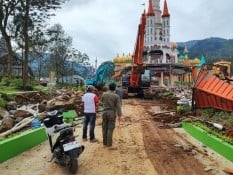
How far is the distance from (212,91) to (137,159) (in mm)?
9239

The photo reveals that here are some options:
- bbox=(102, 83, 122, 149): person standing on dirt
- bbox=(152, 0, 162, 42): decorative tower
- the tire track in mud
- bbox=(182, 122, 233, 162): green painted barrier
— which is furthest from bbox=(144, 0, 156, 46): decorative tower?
bbox=(102, 83, 122, 149): person standing on dirt

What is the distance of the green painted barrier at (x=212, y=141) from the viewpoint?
10544 millimetres

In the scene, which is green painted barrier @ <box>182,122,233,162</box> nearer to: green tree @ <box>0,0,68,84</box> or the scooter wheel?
the scooter wheel

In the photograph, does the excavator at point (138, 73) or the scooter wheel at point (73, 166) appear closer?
the scooter wheel at point (73, 166)

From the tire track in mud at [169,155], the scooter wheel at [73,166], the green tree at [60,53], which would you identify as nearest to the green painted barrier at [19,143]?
the scooter wheel at [73,166]

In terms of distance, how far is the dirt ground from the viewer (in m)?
9.42

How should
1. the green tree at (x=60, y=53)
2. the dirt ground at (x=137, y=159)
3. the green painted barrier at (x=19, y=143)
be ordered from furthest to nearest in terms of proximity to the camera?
the green tree at (x=60, y=53) → the green painted barrier at (x=19, y=143) → the dirt ground at (x=137, y=159)

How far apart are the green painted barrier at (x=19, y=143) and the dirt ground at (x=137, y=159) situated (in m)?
0.17

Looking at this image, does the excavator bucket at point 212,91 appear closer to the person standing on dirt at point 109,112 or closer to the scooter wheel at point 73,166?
the person standing on dirt at point 109,112

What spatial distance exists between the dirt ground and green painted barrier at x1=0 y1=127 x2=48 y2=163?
0.56 feet

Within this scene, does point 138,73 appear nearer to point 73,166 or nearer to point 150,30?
point 73,166

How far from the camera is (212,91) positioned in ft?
61.6

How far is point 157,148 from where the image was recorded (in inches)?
471

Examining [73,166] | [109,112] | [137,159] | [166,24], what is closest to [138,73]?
[109,112]
